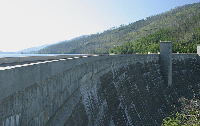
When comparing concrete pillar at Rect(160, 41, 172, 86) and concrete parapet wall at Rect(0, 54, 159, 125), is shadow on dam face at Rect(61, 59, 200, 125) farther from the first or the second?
concrete parapet wall at Rect(0, 54, 159, 125)

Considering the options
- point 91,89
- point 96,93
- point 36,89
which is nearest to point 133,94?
point 96,93

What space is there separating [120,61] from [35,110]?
1656cm

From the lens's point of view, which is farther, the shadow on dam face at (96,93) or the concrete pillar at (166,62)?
the concrete pillar at (166,62)

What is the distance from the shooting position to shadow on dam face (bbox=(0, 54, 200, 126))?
4766 mm

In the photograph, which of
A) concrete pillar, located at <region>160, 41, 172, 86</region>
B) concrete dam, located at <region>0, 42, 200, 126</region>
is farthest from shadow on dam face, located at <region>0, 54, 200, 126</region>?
concrete pillar, located at <region>160, 41, 172, 86</region>

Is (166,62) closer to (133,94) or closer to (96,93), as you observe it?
(133,94)

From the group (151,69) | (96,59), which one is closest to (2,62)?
(96,59)

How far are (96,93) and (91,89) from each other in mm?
718

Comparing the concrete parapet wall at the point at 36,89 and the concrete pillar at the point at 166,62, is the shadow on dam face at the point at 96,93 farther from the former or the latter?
the concrete pillar at the point at 166,62

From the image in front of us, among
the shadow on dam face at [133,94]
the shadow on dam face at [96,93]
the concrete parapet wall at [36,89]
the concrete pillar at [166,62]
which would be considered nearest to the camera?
the concrete parapet wall at [36,89]

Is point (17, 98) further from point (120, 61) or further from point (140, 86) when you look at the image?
point (140, 86)

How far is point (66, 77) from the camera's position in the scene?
8.05 metres

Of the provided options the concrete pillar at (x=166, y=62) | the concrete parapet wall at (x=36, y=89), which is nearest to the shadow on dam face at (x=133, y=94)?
the concrete pillar at (x=166, y=62)

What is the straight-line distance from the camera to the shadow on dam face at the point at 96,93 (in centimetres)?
477
